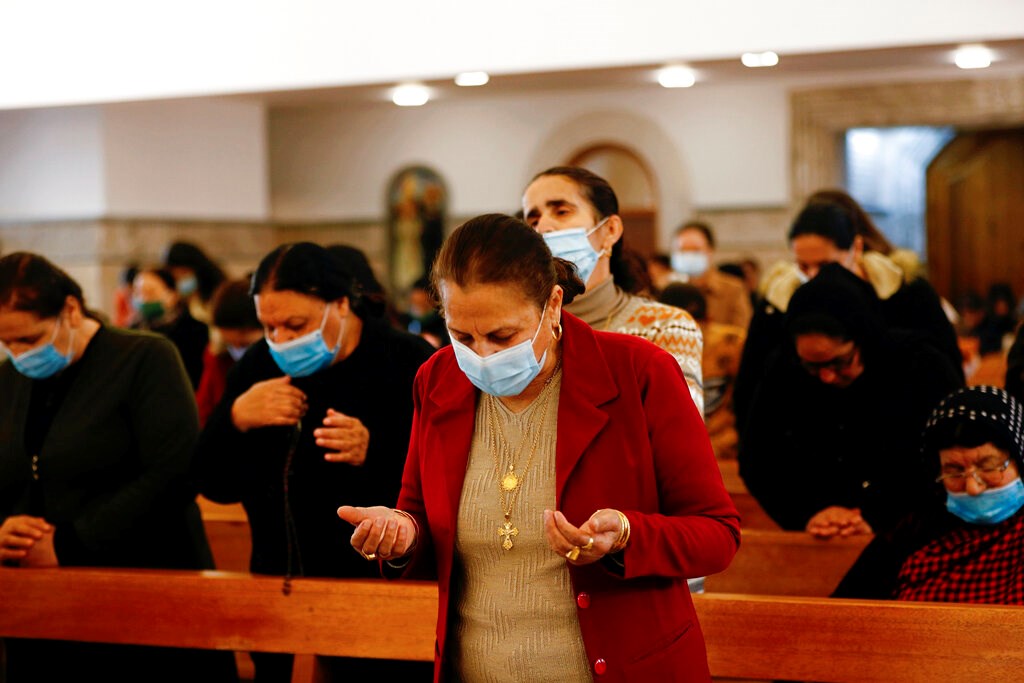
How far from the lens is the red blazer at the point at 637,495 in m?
2.13

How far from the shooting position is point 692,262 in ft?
25.0

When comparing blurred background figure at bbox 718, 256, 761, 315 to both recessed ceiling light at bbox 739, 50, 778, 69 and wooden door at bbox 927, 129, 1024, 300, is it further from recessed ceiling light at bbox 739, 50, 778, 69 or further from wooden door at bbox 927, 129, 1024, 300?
wooden door at bbox 927, 129, 1024, 300

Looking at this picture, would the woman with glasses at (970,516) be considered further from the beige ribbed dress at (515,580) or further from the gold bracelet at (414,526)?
the gold bracelet at (414,526)

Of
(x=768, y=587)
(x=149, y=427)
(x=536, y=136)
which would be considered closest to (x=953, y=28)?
(x=768, y=587)

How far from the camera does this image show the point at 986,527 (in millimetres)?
3357

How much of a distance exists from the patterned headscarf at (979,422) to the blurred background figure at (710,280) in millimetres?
4049

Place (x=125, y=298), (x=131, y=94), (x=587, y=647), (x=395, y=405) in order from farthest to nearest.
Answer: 1. (x=125, y=298)
2. (x=131, y=94)
3. (x=395, y=405)
4. (x=587, y=647)

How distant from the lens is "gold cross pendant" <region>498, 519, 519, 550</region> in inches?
86.6

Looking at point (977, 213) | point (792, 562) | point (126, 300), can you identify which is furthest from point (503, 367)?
point (977, 213)

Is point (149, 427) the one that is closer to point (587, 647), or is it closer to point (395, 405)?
point (395, 405)

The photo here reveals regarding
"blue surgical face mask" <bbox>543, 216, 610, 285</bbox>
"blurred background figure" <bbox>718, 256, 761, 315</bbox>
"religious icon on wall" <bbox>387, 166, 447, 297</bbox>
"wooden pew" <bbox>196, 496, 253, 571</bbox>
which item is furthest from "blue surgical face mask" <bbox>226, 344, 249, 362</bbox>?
"religious icon on wall" <bbox>387, 166, 447, 297</bbox>

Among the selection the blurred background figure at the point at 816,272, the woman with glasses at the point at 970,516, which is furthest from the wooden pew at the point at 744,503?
the woman with glasses at the point at 970,516

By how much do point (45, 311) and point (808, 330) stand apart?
85.5 inches

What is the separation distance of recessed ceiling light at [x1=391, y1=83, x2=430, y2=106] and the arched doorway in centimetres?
708
